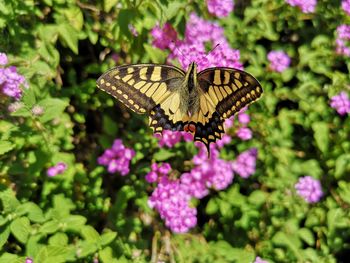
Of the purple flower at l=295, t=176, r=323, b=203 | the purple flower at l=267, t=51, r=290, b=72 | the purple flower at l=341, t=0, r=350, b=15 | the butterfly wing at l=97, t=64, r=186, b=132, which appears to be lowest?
the purple flower at l=295, t=176, r=323, b=203

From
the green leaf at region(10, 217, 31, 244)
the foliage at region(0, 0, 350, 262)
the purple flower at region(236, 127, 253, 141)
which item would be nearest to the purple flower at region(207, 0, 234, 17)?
the foliage at region(0, 0, 350, 262)

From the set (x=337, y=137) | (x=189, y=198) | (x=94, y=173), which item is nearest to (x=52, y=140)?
(x=94, y=173)

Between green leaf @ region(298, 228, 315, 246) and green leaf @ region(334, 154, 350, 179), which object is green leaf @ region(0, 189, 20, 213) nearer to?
green leaf @ region(298, 228, 315, 246)

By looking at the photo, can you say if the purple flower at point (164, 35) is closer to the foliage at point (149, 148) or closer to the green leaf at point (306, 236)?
the foliage at point (149, 148)

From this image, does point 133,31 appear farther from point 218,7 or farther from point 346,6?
point 346,6

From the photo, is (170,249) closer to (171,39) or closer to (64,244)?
(64,244)

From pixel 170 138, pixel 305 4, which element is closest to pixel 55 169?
pixel 170 138
